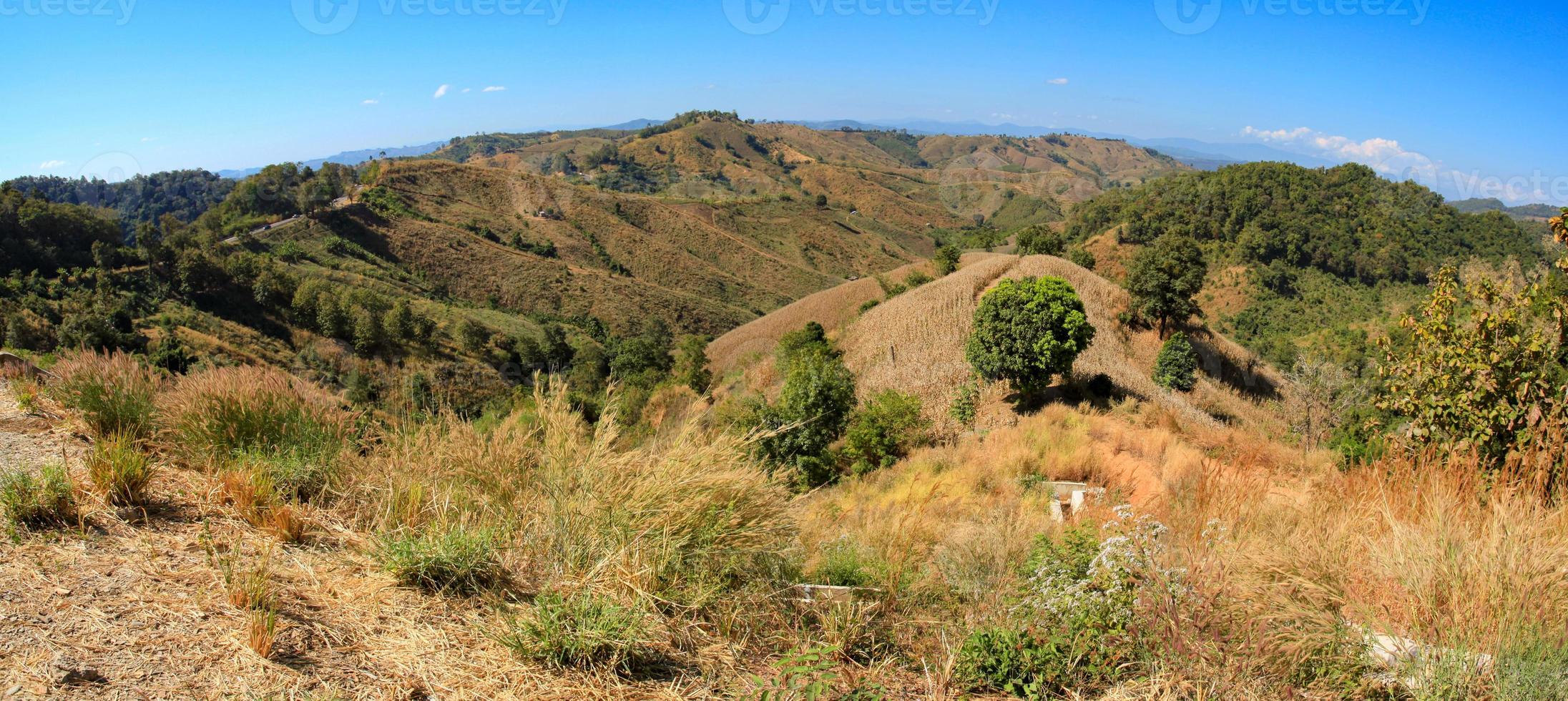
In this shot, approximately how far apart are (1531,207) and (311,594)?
22613cm

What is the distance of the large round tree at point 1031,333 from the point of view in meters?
18.0

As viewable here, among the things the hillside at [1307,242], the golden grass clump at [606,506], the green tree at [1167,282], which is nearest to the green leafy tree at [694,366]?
the green tree at [1167,282]

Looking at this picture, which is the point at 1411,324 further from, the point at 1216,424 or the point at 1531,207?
the point at 1531,207

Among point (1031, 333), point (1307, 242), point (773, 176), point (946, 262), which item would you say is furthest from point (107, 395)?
point (773, 176)

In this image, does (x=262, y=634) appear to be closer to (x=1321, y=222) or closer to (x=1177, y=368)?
(x=1177, y=368)

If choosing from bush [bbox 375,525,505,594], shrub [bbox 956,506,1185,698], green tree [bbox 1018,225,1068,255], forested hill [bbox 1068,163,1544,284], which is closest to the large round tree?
shrub [bbox 956,506,1185,698]

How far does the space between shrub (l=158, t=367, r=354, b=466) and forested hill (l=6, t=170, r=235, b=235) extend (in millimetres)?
106139

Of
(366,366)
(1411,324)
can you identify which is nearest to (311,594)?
(1411,324)

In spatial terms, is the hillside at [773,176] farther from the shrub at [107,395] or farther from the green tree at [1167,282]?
the shrub at [107,395]

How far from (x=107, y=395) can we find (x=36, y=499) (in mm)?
1994

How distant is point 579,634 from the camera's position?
2662 mm

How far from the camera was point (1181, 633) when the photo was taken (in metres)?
2.58

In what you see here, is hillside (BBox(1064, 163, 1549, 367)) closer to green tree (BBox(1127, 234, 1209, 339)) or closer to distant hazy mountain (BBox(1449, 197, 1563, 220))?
green tree (BBox(1127, 234, 1209, 339))

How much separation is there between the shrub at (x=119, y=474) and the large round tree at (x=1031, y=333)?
17.2m
